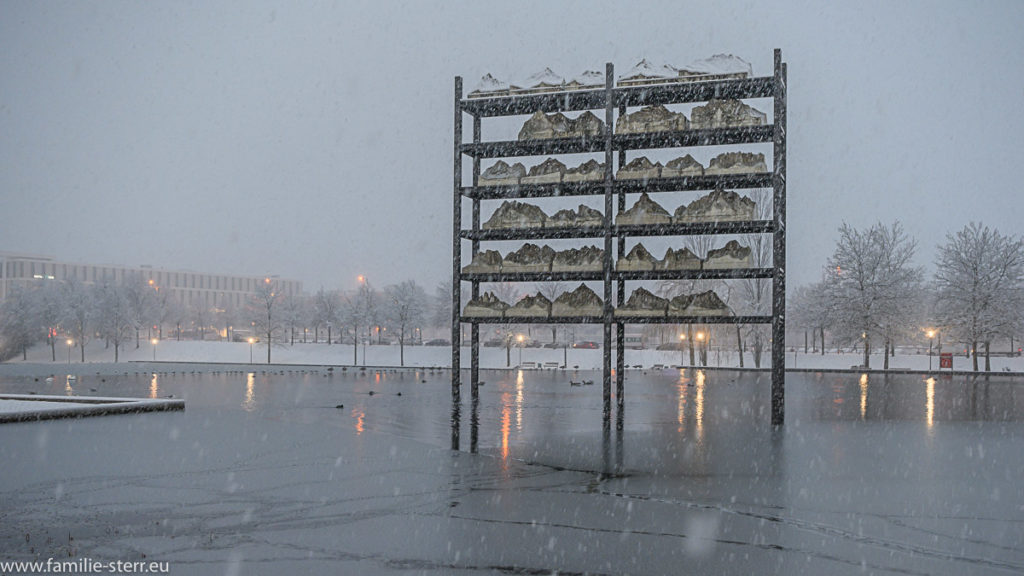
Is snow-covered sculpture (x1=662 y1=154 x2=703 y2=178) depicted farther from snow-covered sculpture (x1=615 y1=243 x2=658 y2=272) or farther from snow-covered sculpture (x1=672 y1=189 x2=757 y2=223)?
snow-covered sculpture (x1=615 y1=243 x2=658 y2=272)

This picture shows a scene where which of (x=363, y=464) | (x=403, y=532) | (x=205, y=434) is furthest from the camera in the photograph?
(x=205, y=434)

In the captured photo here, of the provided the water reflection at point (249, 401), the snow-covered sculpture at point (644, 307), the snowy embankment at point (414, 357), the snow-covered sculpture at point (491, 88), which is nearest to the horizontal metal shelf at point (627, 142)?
the snow-covered sculpture at point (491, 88)

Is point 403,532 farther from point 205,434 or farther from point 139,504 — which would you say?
point 205,434

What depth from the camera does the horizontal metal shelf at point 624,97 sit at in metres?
16.1

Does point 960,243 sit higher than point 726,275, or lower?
higher

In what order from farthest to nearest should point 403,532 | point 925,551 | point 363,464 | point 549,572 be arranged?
→ point 363,464 → point 403,532 → point 925,551 → point 549,572

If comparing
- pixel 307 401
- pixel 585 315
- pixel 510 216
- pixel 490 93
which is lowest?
pixel 307 401

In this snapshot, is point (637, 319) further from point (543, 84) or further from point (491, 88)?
point (491, 88)

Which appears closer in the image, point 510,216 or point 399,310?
point 510,216

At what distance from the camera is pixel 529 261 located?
16625 mm

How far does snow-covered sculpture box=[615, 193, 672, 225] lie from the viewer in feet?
52.7

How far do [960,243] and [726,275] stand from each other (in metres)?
50.7

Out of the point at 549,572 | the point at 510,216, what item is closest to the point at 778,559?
the point at 549,572

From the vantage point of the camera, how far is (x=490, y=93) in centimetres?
1683
